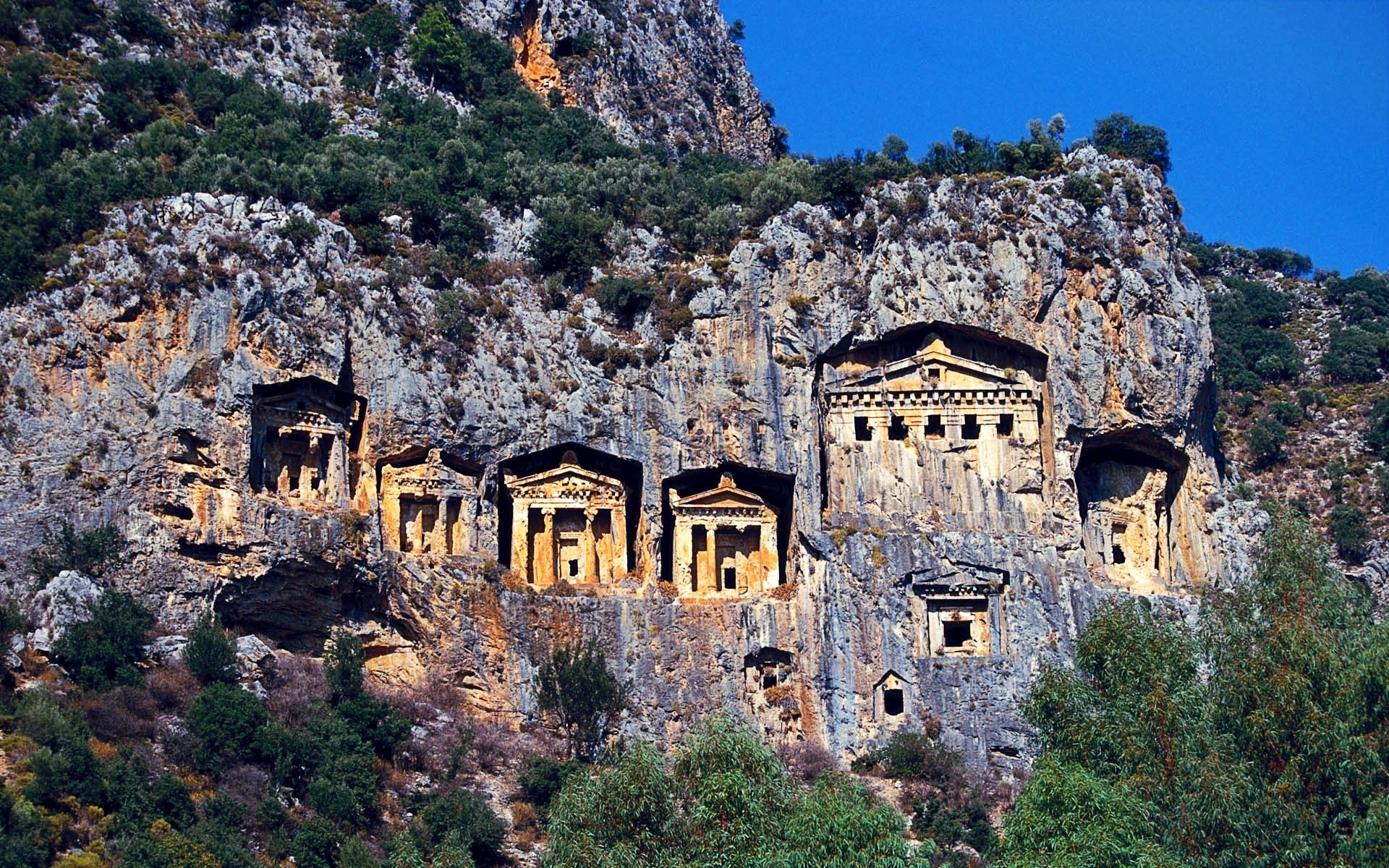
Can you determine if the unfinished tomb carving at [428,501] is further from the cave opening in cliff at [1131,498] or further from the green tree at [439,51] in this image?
the green tree at [439,51]

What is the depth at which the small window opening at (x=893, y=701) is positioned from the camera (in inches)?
2542

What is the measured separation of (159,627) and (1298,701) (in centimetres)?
3210

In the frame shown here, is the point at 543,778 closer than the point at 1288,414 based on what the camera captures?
Yes

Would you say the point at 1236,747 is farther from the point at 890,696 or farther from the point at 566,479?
the point at 566,479

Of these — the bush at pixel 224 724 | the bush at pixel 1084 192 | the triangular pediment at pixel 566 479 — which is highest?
the bush at pixel 1084 192

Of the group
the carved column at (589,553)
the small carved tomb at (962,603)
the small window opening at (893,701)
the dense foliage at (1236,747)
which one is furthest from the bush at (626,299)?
the dense foliage at (1236,747)

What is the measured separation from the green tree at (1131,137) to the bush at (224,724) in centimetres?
3972

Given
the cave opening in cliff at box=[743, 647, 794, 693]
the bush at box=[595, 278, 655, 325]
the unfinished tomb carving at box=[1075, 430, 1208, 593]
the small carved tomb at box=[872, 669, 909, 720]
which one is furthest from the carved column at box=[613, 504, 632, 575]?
the unfinished tomb carving at box=[1075, 430, 1208, 593]

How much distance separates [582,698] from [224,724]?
10.8m

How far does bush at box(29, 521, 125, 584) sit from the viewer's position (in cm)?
5916

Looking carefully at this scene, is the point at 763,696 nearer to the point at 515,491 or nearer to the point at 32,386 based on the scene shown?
the point at 515,491

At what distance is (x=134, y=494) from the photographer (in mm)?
60875

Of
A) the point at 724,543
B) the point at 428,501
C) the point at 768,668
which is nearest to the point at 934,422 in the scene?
the point at 724,543

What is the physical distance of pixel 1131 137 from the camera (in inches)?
3206
